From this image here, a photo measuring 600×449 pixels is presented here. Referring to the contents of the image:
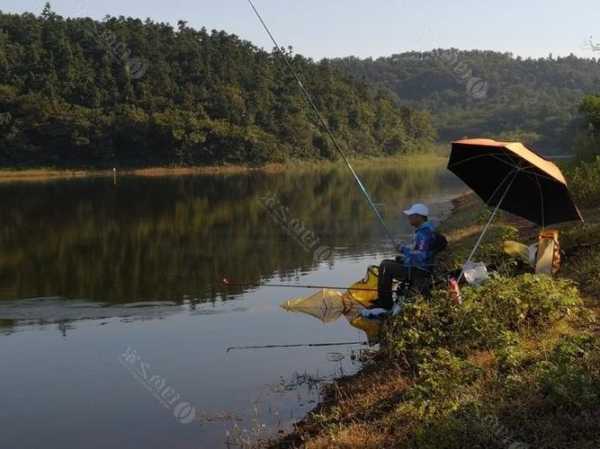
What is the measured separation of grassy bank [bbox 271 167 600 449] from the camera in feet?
16.4

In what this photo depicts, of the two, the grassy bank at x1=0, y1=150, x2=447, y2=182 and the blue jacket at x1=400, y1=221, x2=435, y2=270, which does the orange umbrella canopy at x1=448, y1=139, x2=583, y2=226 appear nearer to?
the blue jacket at x1=400, y1=221, x2=435, y2=270

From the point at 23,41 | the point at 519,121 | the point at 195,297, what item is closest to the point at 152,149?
the point at 23,41

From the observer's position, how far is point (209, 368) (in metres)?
9.52

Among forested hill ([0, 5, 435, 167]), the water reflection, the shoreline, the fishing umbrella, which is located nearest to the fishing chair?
the fishing umbrella

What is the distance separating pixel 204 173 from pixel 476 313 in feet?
233

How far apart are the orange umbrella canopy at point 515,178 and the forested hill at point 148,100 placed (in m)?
66.9

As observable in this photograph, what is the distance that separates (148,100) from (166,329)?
239ft

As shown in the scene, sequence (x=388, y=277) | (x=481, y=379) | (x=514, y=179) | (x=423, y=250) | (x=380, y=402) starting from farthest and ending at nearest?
(x=388, y=277)
(x=514, y=179)
(x=423, y=250)
(x=380, y=402)
(x=481, y=379)

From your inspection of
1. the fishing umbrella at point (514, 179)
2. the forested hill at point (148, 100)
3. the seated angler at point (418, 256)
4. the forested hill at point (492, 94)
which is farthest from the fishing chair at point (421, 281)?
the forested hill at point (492, 94)

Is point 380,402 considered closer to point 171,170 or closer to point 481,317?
point 481,317

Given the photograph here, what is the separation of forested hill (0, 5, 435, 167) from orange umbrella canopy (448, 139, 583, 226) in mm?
66917

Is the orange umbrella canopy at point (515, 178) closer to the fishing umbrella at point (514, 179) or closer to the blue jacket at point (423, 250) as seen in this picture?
the fishing umbrella at point (514, 179)

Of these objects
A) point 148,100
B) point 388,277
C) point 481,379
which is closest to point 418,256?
point 388,277

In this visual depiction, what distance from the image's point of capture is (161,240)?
77.0ft
